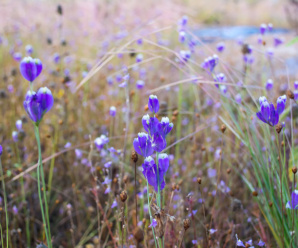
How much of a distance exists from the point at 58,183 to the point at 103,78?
193 centimetres

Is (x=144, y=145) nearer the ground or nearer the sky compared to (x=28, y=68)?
nearer the ground

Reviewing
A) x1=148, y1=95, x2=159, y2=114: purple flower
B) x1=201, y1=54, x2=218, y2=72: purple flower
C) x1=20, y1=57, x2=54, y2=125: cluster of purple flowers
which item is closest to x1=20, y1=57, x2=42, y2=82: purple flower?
x1=20, y1=57, x2=54, y2=125: cluster of purple flowers

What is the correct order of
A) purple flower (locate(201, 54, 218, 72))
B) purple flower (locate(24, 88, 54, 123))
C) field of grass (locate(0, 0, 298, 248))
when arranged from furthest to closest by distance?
purple flower (locate(201, 54, 218, 72)) → field of grass (locate(0, 0, 298, 248)) → purple flower (locate(24, 88, 54, 123))

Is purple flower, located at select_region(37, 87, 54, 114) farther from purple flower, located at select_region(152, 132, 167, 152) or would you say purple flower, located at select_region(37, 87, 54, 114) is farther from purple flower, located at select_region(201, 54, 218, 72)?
purple flower, located at select_region(201, 54, 218, 72)

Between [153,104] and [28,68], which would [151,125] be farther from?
[28,68]

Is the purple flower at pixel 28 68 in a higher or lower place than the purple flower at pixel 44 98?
higher

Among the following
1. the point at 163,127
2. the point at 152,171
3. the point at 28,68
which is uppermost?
Result: the point at 28,68

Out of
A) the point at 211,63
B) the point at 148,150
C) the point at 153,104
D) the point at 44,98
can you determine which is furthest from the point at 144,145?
the point at 211,63

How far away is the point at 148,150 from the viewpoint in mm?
913

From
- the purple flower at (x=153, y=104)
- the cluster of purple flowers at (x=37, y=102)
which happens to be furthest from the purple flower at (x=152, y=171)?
the cluster of purple flowers at (x=37, y=102)

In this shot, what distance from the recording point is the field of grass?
111cm

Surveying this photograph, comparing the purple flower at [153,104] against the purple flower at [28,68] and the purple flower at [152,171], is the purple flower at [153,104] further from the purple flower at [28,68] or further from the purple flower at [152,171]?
the purple flower at [28,68]

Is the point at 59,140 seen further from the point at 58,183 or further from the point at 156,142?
the point at 156,142

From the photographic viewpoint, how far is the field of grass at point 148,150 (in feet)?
3.64
